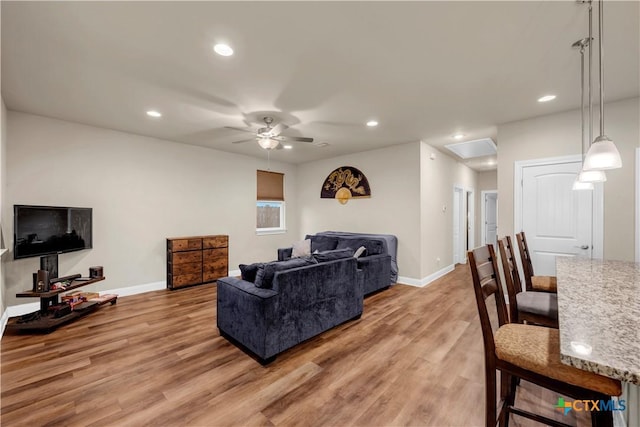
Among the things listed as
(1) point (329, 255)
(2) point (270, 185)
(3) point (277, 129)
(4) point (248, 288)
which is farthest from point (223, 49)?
(2) point (270, 185)

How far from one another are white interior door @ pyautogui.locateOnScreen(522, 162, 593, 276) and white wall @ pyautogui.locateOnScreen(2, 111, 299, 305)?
530 cm

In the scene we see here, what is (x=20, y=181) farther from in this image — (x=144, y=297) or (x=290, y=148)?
(x=290, y=148)

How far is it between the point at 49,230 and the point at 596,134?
7179 millimetres

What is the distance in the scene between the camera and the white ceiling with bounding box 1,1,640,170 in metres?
1.87

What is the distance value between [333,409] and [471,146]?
17.9 ft

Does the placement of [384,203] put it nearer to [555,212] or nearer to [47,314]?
[555,212]

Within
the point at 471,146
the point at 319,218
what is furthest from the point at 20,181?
the point at 471,146

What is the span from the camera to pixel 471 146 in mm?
5484

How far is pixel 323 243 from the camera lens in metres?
5.80

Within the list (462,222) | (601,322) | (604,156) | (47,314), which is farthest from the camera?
Result: (462,222)

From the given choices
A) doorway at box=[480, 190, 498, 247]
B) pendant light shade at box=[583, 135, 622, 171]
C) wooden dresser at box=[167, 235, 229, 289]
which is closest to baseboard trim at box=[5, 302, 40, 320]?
wooden dresser at box=[167, 235, 229, 289]

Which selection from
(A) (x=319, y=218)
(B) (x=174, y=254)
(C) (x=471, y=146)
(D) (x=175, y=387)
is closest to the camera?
(D) (x=175, y=387)

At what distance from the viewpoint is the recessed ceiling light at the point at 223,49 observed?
2.20 meters

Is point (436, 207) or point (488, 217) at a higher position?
point (436, 207)
